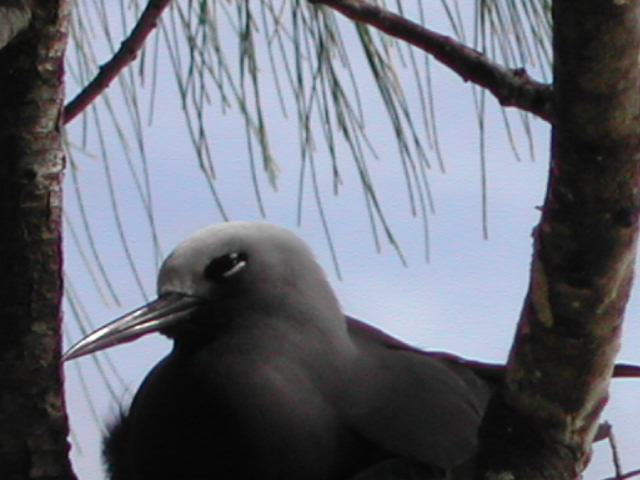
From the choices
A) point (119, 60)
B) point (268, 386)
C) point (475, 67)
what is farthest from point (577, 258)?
point (119, 60)

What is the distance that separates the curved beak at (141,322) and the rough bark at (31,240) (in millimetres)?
54

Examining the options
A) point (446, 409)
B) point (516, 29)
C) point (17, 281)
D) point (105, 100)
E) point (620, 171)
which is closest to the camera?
point (620, 171)

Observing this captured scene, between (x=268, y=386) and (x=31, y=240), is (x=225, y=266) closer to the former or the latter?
(x=268, y=386)

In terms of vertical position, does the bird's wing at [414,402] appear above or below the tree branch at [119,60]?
below

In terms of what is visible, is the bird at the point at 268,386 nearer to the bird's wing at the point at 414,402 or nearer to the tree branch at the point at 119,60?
the bird's wing at the point at 414,402

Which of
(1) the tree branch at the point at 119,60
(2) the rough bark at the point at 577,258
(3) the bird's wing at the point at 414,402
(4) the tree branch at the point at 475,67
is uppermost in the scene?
(1) the tree branch at the point at 119,60

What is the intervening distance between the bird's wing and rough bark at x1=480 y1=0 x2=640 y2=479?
0.17m

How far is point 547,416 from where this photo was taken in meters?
1.02

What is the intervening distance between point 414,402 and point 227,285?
0.21m

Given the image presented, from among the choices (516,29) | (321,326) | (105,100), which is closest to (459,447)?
(321,326)

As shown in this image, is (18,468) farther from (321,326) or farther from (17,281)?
(321,326)

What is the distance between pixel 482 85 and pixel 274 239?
29 cm

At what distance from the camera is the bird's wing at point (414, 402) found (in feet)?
4.03

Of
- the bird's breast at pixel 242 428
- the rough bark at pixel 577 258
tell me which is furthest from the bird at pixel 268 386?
the rough bark at pixel 577 258
